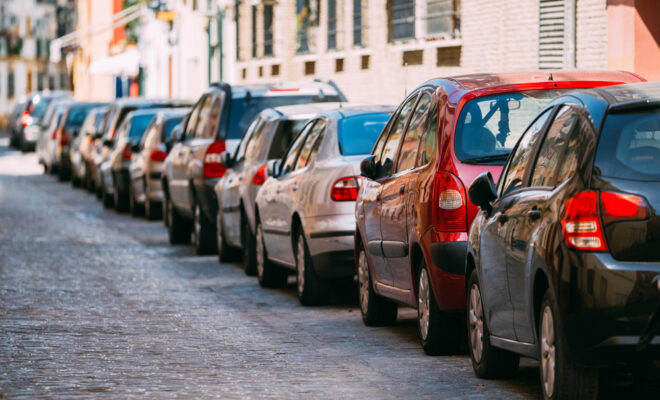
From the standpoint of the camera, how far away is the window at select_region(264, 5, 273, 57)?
3656 centimetres

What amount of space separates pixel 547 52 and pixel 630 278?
13632mm

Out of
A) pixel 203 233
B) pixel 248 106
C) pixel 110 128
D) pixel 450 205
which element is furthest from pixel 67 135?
pixel 450 205

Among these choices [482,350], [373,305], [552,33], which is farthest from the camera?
[552,33]

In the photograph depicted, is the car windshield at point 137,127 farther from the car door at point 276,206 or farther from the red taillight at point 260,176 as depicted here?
the car door at point 276,206

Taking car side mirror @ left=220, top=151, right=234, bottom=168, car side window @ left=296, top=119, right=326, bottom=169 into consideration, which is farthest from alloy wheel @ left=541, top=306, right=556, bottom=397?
car side mirror @ left=220, top=151, right=234, bottom=168

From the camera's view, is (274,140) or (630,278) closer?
(630,278)

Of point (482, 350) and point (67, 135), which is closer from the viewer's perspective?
point (482, 350)

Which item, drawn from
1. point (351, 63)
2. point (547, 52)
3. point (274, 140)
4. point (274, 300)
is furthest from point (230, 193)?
point (351, 63)

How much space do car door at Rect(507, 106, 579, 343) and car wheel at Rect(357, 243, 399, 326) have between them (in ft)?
11.4

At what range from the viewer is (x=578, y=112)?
7.29m

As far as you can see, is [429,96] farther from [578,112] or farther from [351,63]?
[351,63]

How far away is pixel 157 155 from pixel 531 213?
15.5 metres

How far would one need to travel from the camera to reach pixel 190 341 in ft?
34.4

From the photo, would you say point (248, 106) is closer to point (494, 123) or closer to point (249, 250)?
point (249, 250)
